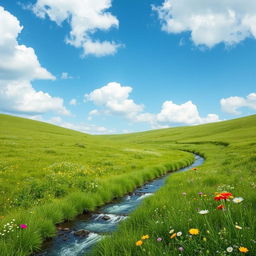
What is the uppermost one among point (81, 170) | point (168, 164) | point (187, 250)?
point (187, 250)

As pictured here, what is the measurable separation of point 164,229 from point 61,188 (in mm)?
8506

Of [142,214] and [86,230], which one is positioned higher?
[142,214]

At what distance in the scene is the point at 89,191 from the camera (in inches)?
473

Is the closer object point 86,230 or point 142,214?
point 142,214

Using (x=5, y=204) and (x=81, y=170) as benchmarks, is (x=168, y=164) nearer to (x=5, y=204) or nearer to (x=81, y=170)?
(x=81, y=170)

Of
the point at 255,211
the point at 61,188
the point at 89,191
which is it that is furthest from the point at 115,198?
the point at 255,211

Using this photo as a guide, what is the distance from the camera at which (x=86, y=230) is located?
8336 millimetres

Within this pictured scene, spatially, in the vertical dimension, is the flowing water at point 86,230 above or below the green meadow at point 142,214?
below

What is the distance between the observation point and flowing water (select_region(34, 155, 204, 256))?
6.95 metres

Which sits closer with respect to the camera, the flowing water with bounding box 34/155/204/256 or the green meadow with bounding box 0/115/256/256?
the green meadow with bounding box 0/115/256/256

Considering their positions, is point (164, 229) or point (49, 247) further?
point (49, 247)

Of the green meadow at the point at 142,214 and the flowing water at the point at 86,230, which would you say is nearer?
the green meadow at the point at 142,214

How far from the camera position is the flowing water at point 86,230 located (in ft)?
22.8

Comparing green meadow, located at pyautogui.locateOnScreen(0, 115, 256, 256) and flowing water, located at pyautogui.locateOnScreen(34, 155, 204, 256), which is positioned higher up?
green meadow, located at pyautogui.locateOnScreen(0, 115, 256, 256)
